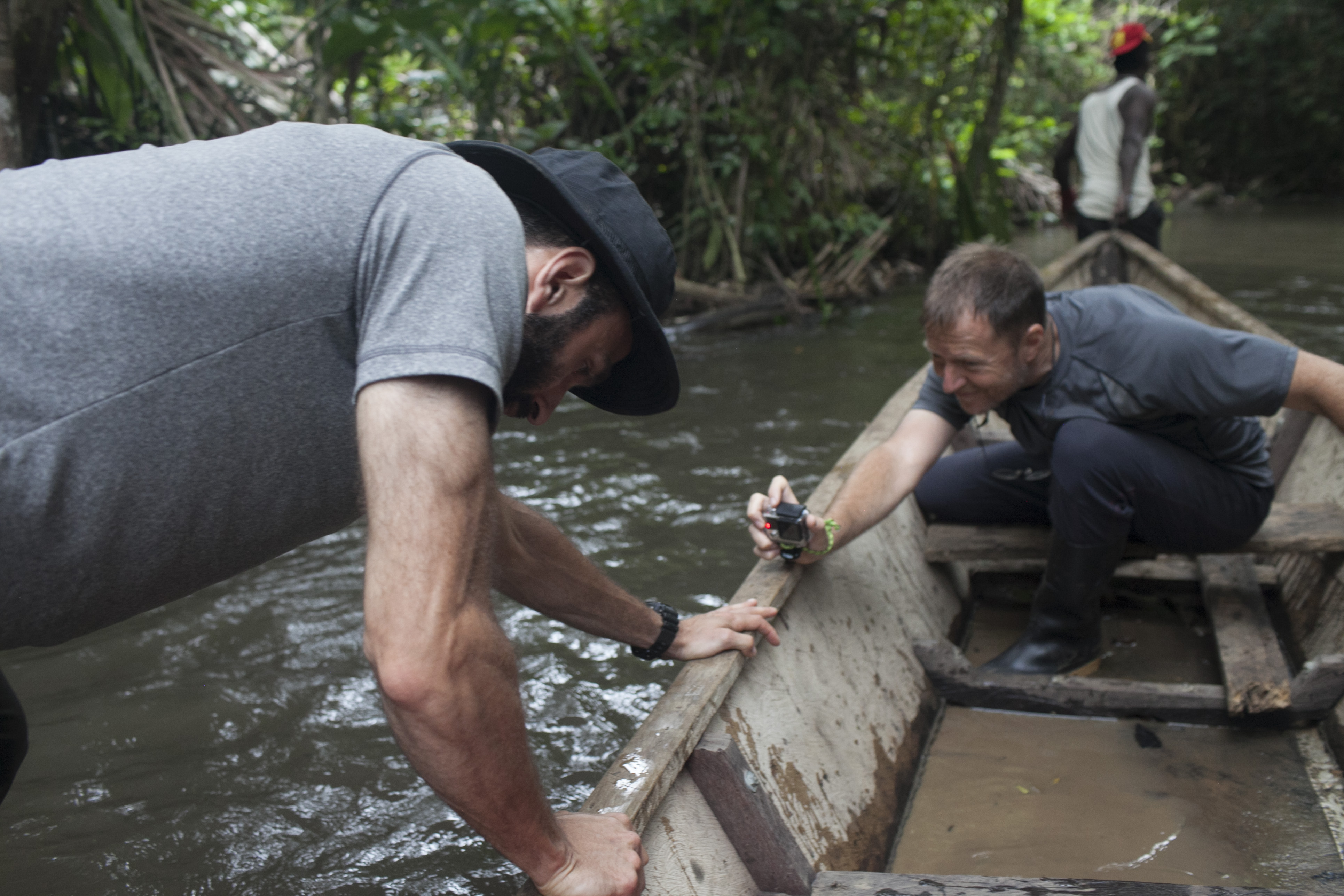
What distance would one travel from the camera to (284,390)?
1077mm

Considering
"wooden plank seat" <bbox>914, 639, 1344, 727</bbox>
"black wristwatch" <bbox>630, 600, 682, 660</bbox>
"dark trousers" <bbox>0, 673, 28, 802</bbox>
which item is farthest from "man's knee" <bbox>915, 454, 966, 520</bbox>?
A: "dark trousers" <bbox>0, 673, 28, 802</bbox>

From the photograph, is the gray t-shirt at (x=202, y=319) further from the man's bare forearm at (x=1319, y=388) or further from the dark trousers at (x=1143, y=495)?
the man's bare forearm at (x=1319, y=388)

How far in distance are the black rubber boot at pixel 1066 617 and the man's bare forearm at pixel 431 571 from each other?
1.77 metres

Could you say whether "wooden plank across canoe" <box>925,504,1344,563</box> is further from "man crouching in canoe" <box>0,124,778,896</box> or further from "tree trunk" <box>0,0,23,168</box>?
"tree trunk" <box>0,0,23,168</box>

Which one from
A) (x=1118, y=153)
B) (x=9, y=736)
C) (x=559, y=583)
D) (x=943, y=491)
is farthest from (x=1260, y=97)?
(x=9, y=736)

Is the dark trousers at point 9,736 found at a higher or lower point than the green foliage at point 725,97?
lower

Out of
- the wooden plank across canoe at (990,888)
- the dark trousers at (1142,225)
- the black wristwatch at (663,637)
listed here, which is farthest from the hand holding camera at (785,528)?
the dark trousers at (1142,225)

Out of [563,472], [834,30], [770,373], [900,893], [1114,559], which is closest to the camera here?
[900,893]

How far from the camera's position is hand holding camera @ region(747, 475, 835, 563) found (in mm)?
2096

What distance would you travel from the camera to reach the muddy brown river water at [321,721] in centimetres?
207

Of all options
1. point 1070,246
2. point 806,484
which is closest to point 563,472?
point 806,484

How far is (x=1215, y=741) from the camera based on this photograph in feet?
7.24

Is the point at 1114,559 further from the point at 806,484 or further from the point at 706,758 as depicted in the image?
the point at 806,484

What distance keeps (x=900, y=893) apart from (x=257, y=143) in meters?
1.34
